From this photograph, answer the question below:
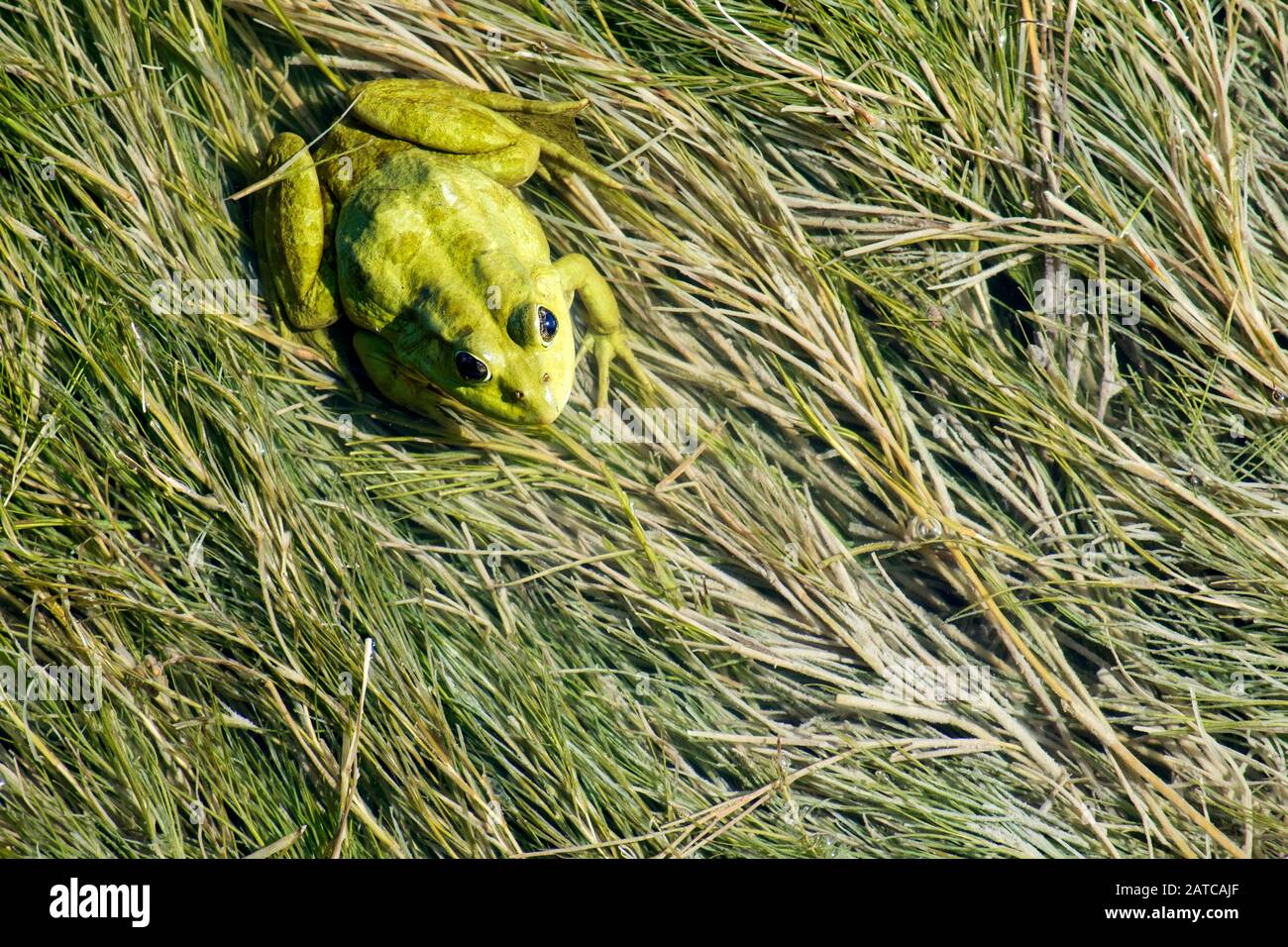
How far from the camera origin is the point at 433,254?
7.05 ft

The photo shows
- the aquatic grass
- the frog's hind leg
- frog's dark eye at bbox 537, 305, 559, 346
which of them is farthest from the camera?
the aquatic grass

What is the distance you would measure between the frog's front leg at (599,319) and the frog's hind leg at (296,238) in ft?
2.02

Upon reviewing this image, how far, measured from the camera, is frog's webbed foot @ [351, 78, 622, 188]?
2262 millimetres

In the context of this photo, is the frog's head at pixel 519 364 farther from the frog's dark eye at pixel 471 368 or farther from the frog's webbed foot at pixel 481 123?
the frog's webbed foot at pixel 481 123

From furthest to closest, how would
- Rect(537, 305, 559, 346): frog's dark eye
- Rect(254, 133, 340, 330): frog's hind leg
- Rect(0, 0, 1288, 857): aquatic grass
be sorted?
Rect(0, 0, 1288, 857): aquatic grass
Rect(254, 133, 340, 330): frog's hind leg
Rect(537, 305, 559, 346): frog's dark eye

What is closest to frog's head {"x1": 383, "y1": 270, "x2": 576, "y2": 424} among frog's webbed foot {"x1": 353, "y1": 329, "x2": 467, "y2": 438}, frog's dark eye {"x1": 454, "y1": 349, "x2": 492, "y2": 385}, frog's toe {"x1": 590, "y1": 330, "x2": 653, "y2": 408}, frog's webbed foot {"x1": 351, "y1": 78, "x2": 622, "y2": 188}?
frog's dark eye {"x1": 454, "y1": 349, "x2": 492, "y2": 385}

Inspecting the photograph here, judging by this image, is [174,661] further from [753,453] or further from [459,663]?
[753,453]

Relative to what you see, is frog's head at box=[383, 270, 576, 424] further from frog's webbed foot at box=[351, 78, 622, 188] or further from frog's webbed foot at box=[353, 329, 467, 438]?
frog's webbed foot at box=[351, 78, 622, 188]

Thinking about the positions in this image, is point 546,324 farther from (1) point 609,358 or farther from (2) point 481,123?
(2) point 481,123

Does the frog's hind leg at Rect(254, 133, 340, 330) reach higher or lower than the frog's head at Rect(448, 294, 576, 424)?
higher

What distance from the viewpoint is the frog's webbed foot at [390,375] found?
2.26 m

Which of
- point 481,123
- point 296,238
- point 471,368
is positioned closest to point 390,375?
point 471,368

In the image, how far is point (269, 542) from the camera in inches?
92.6
